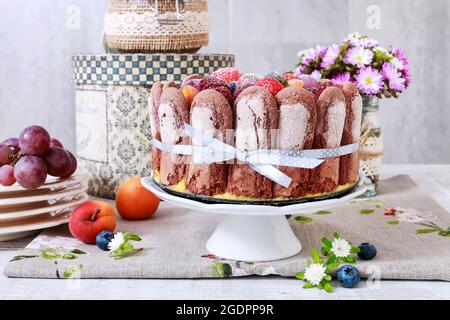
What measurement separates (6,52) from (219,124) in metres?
1.20

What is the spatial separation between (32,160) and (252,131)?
1.41 feet

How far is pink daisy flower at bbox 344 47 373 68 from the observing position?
58.7 inches

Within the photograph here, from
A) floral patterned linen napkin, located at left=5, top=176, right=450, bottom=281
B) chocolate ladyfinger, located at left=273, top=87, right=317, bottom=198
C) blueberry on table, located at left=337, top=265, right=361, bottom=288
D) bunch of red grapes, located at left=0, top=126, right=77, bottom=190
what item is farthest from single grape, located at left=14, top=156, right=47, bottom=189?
blueberry on table, located at left=337, top=265, right=361, bottom=288

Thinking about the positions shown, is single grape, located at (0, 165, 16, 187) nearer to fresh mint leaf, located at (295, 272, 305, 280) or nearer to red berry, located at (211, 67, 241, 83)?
red berry, located at (211, 67, 241, 83)

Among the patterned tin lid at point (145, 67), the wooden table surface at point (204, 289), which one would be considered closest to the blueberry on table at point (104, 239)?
the wooden table surface at point (204, 289)

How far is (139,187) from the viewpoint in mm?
1365

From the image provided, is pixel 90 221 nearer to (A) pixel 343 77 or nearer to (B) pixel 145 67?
(B) pixel 145 67

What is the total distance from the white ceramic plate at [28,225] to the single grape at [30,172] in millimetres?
72

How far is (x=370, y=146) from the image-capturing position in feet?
5.19

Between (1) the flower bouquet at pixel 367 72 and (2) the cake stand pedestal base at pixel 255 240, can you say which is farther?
(1) the flower bouquet at pixel 367 72

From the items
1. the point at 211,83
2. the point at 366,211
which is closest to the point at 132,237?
the point at 211,83

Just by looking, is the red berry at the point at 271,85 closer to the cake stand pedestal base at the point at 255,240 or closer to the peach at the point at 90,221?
the cake stand pedestal base at the point at 255,240

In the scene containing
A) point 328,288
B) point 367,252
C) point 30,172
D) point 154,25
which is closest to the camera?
point 328,288

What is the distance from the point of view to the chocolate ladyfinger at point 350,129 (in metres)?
1.07
